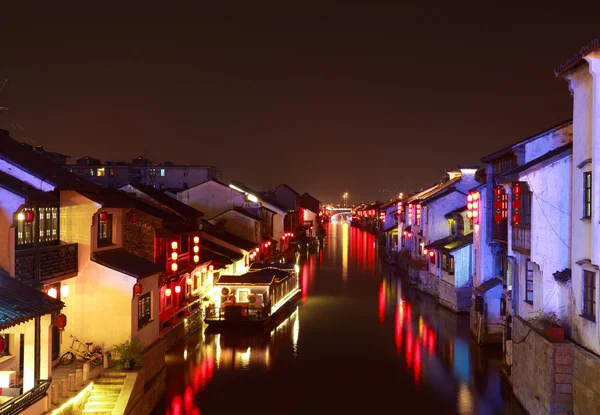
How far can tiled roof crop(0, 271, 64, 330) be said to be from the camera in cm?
1423

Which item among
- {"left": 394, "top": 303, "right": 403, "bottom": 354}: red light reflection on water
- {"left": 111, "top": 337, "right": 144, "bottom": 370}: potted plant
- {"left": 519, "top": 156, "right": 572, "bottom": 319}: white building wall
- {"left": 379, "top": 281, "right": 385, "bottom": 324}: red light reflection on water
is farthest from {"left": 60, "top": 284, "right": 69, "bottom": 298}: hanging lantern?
{"left": 379, "top": 281, "right": 385, "bottom": 324}: red light reflection on water

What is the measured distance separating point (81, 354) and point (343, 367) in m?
12.7

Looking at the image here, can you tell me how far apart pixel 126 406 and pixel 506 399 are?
1502cm

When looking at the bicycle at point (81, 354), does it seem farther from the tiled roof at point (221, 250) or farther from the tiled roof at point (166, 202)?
the tiled roof at point (221, 250)

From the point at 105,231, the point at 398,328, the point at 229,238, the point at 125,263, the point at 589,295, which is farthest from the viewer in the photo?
the point at 229,238

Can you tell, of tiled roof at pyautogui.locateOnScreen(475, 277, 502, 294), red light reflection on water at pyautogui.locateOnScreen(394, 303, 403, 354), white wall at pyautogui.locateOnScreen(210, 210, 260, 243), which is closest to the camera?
tiled roof at pyautogui.locateOnScreen(475, 277, 502, 294)

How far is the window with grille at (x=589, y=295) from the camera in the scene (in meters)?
16.8

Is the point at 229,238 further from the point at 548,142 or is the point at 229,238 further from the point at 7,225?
the point at 7,225

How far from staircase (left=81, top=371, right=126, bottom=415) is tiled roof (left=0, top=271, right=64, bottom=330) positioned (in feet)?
13.1

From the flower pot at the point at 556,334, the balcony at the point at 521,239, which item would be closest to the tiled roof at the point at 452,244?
the balcony at the point at 521,239

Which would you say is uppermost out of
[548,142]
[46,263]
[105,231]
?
[548,142]

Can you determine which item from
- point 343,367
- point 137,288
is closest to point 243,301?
point 343,367

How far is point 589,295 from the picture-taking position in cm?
1714

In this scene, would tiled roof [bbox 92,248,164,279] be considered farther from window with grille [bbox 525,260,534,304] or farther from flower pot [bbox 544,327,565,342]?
window with grille [bbox 525,260,534,304]
